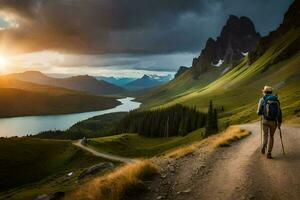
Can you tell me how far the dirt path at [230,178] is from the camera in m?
13.1

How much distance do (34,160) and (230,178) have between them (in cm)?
12899

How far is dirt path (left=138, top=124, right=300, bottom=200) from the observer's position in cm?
1311

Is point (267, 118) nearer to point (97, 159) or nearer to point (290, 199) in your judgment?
point (290, 199)

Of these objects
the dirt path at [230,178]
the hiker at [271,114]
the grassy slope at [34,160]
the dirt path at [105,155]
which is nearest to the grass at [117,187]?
the dirt path at [230,178]

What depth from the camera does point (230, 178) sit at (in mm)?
15203

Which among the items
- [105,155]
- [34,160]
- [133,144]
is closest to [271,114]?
[105,155]

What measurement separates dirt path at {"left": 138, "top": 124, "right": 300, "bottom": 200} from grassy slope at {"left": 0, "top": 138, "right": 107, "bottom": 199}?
89918mm

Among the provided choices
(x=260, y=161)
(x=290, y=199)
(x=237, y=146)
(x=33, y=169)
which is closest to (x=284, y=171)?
(x=260, y=161)

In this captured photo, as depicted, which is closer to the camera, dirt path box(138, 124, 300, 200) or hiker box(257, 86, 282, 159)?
dirt path box(138, 124, 300, 200)

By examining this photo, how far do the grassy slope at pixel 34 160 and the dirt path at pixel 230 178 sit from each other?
89918mm

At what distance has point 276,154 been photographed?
A: 2028cm

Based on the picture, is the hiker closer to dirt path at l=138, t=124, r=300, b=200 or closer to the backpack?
the backpack

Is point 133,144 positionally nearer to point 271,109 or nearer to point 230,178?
point 271,109

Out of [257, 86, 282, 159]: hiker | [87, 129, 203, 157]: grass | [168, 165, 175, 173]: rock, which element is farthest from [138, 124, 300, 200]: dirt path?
[87, 129, 203, 157]: grass
